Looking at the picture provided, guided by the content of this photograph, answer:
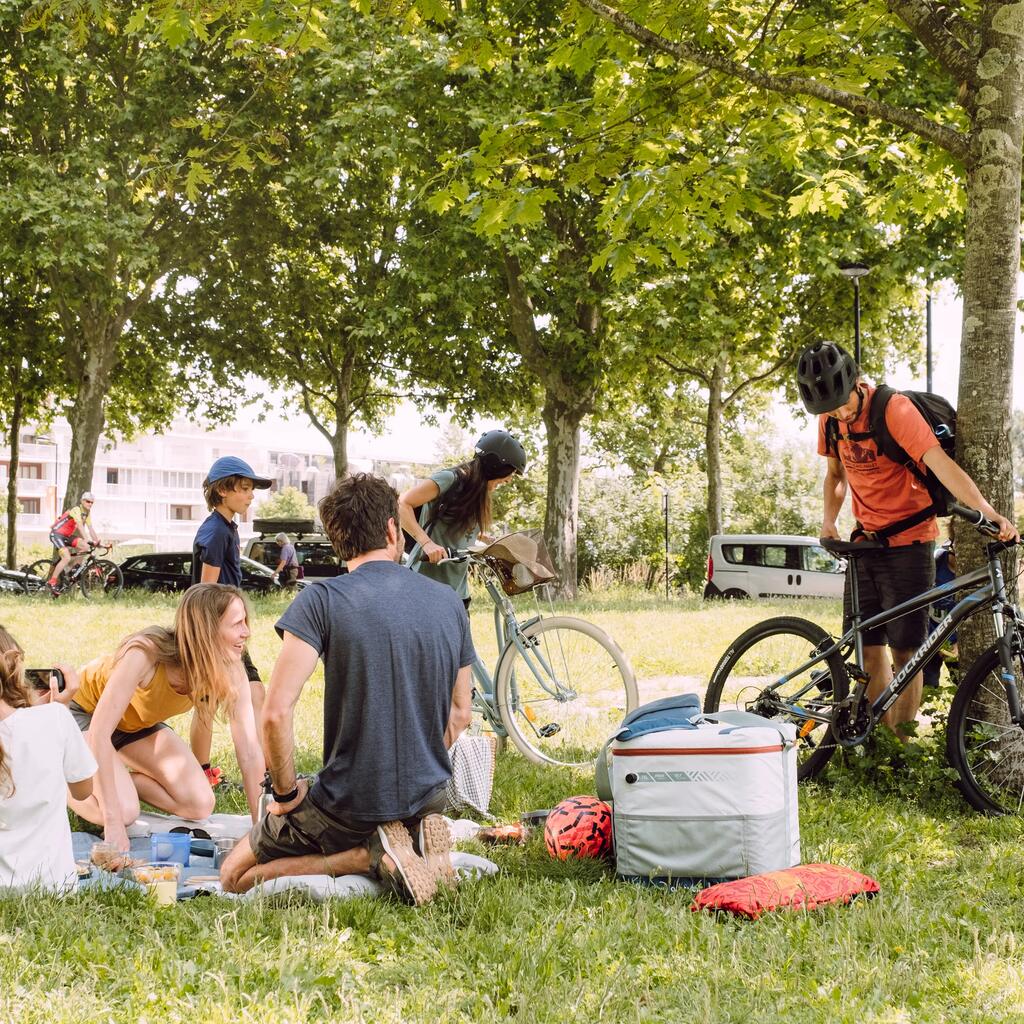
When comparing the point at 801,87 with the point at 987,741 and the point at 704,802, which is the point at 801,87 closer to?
the point at 987,741

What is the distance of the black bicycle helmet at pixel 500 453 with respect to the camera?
6715 mm

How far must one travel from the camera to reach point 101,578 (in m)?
22.8

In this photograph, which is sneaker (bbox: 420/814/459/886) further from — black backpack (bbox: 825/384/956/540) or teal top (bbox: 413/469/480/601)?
black backpack (bbox: 825/384/956/540)

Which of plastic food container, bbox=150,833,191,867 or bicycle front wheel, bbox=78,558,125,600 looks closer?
plastic food container, bbox=150,833,191,867

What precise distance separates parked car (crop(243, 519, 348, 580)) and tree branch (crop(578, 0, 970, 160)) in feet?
66.4

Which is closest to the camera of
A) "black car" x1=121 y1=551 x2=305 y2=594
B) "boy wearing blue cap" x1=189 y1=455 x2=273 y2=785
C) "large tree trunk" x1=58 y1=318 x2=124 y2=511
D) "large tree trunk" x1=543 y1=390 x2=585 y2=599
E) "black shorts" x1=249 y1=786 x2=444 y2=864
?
"black shorts" x1=249 y1=786 x2=444 y2=864

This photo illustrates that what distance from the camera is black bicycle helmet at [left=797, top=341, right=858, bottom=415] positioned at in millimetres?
5848

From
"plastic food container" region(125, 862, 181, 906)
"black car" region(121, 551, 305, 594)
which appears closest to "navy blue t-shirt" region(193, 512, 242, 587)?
"plastic food container" region(125, 862, 181, 906)

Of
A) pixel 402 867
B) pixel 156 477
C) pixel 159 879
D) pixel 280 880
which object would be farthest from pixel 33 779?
pixel 156 477

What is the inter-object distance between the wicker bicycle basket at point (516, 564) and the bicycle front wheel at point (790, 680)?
121cm

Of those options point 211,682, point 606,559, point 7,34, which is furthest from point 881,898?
point 606,559

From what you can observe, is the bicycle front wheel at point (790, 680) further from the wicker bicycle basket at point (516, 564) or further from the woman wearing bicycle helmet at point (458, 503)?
the woman wearing bicycle helmet at point (458, 503)

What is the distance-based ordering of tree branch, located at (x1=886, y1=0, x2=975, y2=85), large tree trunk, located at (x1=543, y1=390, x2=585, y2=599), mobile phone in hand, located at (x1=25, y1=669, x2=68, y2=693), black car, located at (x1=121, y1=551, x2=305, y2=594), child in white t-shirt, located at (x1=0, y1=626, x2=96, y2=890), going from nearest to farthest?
1. child in white t-shirt, located at (x1=0, y1=626, x2=96, y2=890)
2. mobile phone in hand, located at (x1=25, y1=669, x2=68, y2=693)
3. tree branch, located at (x1=886, y1=0, x2=975, y2=85)
4. large tree trunk, located at (x1=543, y1=390, x2=585, y2=599)
5. black car, located at (x1=121, y1=551, x2=305, y2=594)

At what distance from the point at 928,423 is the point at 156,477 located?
114m
